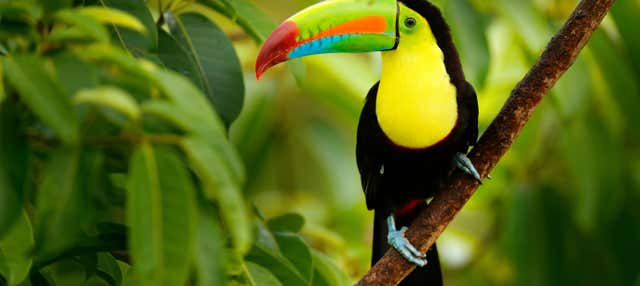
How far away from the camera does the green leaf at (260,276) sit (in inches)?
75.3

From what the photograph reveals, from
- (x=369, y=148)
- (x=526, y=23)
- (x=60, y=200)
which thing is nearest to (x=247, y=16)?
(x=369, y=148)

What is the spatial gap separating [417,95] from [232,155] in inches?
40.3

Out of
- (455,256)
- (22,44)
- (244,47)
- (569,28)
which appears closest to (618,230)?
(455,256)

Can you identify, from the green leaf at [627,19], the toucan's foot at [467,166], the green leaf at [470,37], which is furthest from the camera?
the green leaf at [627,19]

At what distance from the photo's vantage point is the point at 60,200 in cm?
136

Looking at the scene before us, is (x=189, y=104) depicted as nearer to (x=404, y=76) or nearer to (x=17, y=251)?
(x=17, y=251)

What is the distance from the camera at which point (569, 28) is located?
7.19 ft

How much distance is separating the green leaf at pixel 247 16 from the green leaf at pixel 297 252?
1.49 ft

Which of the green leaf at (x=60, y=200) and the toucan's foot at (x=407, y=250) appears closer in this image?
the green leaf at (x=60, y=200)

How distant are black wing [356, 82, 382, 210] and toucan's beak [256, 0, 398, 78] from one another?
16 centimetres

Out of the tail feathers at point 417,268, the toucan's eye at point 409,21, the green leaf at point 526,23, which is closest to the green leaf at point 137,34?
the toucan's eye at point 409,21

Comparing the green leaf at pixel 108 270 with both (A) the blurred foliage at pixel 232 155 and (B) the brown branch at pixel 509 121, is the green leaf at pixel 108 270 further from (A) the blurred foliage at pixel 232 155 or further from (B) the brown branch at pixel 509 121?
(B) the brown branch at pixel 509 121

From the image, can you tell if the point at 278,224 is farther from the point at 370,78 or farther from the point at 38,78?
the point at 370,78

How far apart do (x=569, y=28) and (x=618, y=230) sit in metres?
2.07
